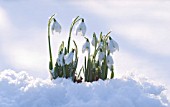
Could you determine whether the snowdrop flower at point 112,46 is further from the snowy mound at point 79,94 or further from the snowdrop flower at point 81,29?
the snowy mound at point 79,94

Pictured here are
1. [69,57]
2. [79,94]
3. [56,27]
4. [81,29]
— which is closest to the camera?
[79,94]

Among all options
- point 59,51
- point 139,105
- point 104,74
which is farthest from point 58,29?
point 139,105

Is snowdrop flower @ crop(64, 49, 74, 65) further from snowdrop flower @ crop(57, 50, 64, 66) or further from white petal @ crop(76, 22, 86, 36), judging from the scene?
white petal @ crop(76, 22, 86, 36)

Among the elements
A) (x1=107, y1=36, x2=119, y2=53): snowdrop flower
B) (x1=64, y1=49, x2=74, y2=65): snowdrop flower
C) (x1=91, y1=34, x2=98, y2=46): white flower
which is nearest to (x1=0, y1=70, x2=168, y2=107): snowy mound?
(x1=64, y1=49, x2=74, y2=65): snowdrop flower

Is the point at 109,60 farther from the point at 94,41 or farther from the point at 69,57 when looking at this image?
the point at 69,57

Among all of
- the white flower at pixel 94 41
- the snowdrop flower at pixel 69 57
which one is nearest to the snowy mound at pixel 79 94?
the snowdrop flower at pixel 69 57

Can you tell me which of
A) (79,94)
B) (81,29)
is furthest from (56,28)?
(79,94)
